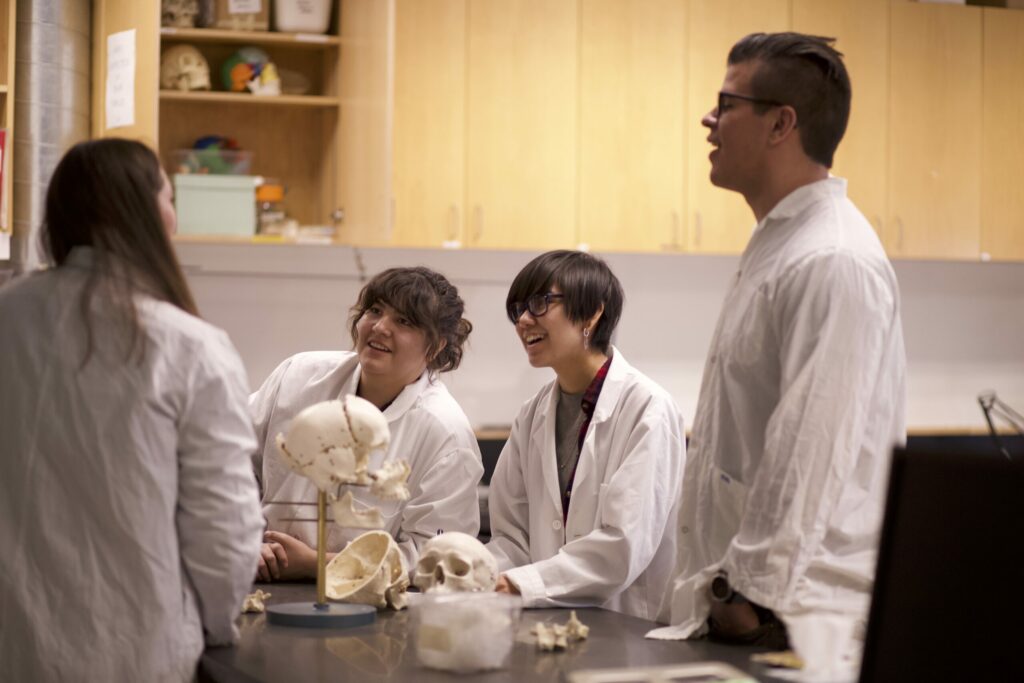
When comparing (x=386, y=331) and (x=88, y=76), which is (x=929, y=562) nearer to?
(x=386, y=331)

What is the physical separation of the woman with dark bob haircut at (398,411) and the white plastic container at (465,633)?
2.23 ft

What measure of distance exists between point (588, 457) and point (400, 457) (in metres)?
0.39

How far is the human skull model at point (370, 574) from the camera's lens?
2.05 metres

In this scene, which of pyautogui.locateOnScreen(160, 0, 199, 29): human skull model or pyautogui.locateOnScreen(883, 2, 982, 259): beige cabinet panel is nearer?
pyautogui.locateOnScreen(160, 0, 199, 29): human skull model

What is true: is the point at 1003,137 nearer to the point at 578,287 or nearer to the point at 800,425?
the point at 578,287

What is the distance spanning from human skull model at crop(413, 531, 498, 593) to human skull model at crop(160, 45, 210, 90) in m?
2.49

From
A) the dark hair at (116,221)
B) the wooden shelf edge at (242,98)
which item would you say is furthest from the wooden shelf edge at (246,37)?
the dark hair at (116,221)

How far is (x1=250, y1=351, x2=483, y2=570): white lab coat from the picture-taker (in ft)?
7.84

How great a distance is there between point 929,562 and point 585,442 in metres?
1.39

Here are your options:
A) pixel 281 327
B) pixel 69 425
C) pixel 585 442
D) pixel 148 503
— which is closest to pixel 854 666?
pixel 148 503

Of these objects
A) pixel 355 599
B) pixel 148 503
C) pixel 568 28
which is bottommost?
pixel 355 599

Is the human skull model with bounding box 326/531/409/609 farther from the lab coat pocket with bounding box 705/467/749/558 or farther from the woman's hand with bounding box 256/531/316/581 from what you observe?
the lab coat pocket with bounding box 705/467/749/558

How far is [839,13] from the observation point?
463 cm

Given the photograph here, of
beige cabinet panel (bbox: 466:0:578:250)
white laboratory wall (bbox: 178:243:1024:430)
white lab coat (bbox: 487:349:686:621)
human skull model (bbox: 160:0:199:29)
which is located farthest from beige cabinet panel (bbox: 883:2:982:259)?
human skull model (bbox: 160:0:199:29)
